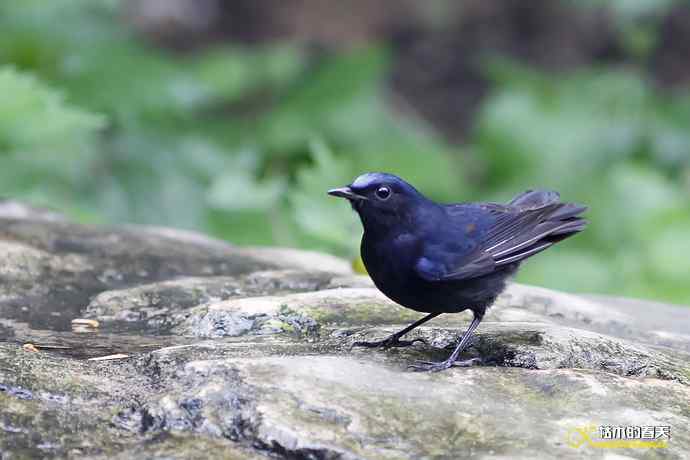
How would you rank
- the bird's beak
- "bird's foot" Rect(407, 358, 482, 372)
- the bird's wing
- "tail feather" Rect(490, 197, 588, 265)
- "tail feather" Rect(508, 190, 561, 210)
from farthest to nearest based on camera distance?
"tail feather" Rect(508, 190, 561, 210) < "tail feather" Rect(490, 197, 588, 265) < the bird's wing < the bird's beak < "bird's foot" Rect(407, 358, 482, 372)

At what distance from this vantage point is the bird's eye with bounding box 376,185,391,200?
10.9ft

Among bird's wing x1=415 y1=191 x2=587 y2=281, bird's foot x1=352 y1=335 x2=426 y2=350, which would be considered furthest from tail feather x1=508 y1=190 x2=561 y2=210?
bird's foot x1=352 y1=335 x2=426 y2=350

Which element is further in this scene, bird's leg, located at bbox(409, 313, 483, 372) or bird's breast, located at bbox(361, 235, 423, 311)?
bird's breast, located at bbox(361, 235, 423, 311)

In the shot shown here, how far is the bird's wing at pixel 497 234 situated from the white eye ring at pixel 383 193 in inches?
8.2

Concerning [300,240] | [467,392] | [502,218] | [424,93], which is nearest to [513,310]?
[502,218]

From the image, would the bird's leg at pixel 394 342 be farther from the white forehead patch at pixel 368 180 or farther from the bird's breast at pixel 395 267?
the white forehead patch at pixel 368 180

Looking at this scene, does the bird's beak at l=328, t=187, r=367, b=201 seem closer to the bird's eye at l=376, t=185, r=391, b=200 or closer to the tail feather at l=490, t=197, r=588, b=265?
the bird's eye at l=376, t=185, r=391, b=200

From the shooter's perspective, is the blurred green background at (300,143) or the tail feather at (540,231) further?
the blurred green background at (300,143)

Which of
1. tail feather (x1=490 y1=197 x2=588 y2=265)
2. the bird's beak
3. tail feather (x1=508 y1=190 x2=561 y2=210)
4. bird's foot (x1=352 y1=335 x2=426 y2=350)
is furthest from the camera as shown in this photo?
→ tail feather (x1=508 y1=190 x2=561 y2=210)

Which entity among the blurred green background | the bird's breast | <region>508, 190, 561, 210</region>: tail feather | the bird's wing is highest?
the blurred green background

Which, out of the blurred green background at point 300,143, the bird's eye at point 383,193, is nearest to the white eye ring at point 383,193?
the bird's eye at point 383,193

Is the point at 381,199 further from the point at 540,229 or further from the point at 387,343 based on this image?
the point at 540,229

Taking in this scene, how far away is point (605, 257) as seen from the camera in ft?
21.0

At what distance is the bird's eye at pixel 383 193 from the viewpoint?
10.9 ft
